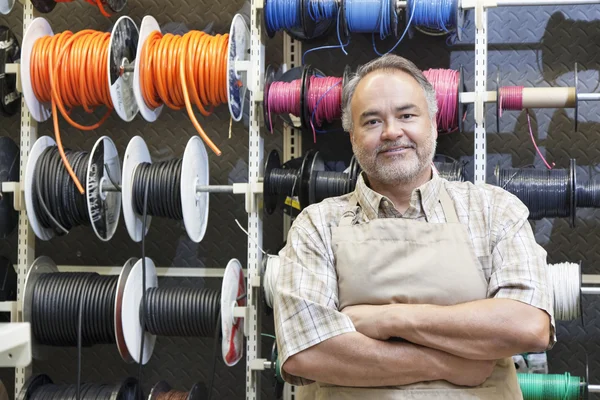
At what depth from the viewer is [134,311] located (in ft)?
11.3

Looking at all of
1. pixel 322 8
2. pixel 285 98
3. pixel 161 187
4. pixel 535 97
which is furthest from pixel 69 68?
pixel 535 97

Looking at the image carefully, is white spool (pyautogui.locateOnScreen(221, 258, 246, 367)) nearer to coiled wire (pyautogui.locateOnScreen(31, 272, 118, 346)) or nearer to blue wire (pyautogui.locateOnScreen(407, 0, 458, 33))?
coiled wire (pyautogui.locateOnScreen(31, 272, 118, 346))

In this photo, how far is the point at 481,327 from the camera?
6.77 feet

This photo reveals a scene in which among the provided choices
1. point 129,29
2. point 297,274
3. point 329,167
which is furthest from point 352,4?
point 297,274

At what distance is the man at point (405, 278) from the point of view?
2094 millimetres

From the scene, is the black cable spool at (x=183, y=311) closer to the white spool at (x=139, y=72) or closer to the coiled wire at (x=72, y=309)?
the coiled wire at (x=72, y=309)

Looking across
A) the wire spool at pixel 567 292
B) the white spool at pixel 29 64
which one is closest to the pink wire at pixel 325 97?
the wire spool at pixel 567 292

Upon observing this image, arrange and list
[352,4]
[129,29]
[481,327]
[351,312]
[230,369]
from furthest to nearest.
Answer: [230,369]
[129,29]
[352,4]
[351,312]
[481,327]

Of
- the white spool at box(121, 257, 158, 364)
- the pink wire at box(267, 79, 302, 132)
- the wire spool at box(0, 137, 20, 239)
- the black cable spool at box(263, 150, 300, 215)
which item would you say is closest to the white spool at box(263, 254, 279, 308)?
the black cable spool at box(263, 150, 300, 215)

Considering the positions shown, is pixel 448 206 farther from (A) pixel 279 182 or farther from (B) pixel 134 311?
(B) pixel 134 311

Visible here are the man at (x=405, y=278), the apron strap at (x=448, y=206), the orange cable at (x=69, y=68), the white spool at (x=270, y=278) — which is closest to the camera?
the man at (x=405, y=278)

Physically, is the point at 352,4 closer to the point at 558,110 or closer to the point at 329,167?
the point at 329,167

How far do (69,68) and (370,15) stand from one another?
60.8 inches

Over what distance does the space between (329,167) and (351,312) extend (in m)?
1.71
